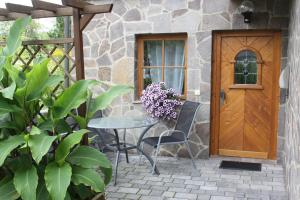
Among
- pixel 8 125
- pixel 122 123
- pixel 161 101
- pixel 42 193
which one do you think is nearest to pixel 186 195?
pixel 122 123

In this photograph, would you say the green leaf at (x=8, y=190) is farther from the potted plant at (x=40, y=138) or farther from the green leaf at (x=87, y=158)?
the green leaf at (x=87, y=158)

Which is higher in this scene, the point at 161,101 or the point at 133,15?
the point at 133,15

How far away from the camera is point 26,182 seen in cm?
242

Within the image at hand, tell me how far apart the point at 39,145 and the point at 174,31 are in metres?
3.49

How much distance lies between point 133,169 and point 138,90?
4.41ft

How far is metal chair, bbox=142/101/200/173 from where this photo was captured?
490 centimetres

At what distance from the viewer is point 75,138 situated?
8.40 ft

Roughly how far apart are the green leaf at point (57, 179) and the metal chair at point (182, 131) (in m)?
2.42

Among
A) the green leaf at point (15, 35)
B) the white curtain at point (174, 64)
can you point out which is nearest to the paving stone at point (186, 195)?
the white curtain at point (174, 64)

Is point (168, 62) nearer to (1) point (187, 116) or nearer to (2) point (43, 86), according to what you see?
(1) point (187, 116)

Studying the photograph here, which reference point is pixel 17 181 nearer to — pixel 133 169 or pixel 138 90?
pixel 133 169

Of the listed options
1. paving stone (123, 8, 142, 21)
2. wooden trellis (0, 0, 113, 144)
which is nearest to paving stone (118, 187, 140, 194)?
wooden trellis (0, 0, 113, 144)

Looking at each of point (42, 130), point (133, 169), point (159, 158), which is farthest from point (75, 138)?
point (159, 158)

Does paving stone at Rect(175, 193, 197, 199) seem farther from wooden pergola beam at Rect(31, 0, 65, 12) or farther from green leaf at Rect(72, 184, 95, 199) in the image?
wooden pergola beam at Rect(31, 0, 65, 12)
